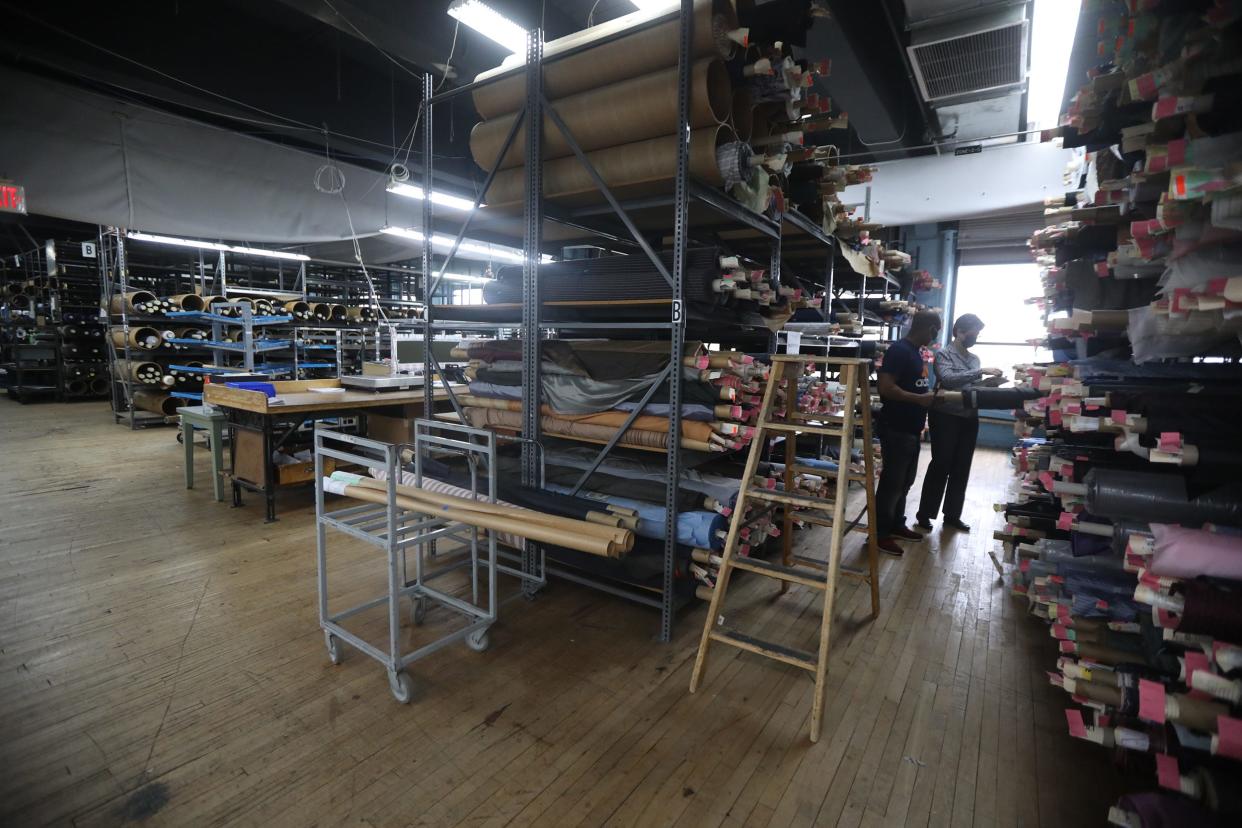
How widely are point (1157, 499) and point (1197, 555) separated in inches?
15.4

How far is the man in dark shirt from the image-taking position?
4.06 m

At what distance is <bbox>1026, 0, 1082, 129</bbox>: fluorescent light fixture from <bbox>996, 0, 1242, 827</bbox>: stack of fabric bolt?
226 cm

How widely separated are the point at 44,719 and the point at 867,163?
8.32 m

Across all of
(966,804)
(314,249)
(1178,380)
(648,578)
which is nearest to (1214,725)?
(966,804)

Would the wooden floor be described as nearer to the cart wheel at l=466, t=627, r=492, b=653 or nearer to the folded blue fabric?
the cart wheel at l=466, t=627, r=492, b=653

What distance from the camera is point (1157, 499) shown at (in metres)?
1.76

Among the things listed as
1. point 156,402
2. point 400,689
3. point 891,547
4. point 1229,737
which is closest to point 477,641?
point 400,689

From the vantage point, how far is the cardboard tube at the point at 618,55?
2488mm

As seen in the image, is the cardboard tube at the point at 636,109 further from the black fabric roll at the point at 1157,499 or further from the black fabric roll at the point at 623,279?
the black fabric roll at the point at 1157,499

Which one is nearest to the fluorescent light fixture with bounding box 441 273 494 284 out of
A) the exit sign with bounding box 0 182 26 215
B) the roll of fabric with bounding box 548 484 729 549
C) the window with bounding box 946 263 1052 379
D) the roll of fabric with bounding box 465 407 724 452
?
the exit sign with bounding box 0 182 26 215

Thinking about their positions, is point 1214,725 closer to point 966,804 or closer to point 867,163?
point 966,804

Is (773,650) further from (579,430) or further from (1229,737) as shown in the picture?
(579,430)

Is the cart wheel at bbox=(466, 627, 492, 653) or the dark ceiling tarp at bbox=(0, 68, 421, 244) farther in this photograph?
the dark ceiling tarp at bbox=(0, 68, 421, 244)

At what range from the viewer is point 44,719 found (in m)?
2.09
